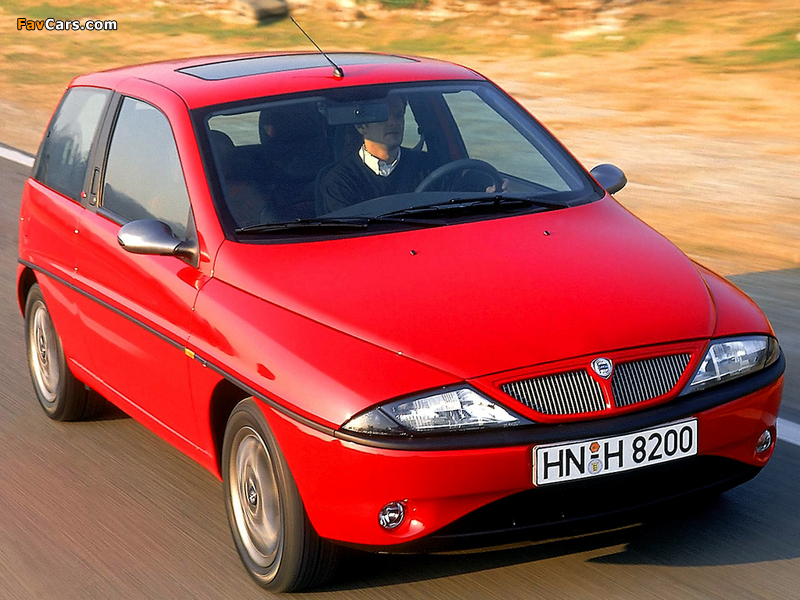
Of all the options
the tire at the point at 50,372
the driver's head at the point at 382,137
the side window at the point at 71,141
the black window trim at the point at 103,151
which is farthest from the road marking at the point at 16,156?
the driver's head at the point at 382,137

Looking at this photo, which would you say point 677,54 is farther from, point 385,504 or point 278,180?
point 385,504

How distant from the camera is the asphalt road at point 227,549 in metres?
4.11

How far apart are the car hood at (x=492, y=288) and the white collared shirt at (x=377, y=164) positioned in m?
0.54

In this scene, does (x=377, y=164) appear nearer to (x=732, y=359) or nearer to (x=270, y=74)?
(x=270, y=74)

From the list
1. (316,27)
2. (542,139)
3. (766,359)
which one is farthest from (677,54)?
(766,359)

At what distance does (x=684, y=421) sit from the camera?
3900 mm

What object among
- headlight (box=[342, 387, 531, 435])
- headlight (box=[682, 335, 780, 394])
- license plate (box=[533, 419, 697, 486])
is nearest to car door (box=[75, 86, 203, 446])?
headlight (box=[342, 387, 531, 435])

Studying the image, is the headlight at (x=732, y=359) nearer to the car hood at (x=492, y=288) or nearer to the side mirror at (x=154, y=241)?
the car hood at (x=492, y=288)

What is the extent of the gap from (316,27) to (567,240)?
19.8 metres

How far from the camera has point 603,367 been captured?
12.6 ft

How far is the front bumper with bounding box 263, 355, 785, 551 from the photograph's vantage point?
12.2 feet

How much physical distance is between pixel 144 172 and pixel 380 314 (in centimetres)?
172

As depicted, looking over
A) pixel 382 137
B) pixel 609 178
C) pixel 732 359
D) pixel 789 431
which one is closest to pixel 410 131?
pixel 382 137

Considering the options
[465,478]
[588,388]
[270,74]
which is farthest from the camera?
[270,74]
